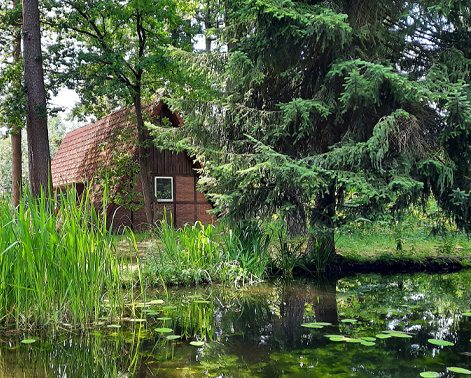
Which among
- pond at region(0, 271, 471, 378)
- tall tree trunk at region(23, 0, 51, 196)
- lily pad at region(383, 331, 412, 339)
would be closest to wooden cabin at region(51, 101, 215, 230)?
tall tree trunk at region(23, 0, 51, 196)

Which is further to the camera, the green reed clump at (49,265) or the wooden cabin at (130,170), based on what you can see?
the wooden cabin at (130,170)

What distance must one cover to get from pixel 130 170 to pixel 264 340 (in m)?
10.2

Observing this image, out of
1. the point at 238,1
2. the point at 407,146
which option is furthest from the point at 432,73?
the point at 238,1

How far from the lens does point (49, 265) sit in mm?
4105

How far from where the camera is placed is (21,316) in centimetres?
421

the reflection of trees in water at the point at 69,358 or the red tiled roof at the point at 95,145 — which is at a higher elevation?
the red tiled roof at the point at 95,145

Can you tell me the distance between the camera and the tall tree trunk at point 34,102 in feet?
29.2

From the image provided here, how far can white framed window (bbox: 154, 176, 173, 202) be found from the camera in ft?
52.8

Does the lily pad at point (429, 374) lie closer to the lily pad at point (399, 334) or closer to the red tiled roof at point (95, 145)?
the lily pad at point (399, 334)

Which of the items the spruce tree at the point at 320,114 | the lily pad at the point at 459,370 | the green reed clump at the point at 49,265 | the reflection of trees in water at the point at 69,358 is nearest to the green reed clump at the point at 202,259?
the spruce tree at the point at 320,114

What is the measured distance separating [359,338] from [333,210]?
3.42m

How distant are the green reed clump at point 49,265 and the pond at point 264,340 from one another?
235 mm

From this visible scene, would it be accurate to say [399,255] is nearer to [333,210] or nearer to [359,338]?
[333,210]

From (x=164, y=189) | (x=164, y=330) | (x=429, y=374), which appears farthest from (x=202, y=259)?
(x=164, y=189)
